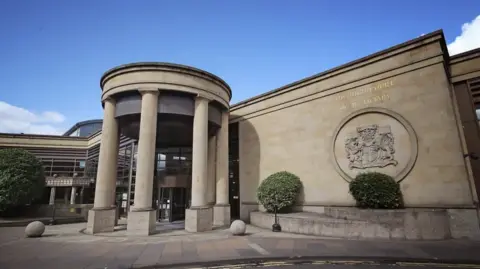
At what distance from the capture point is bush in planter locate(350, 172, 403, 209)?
1233cm

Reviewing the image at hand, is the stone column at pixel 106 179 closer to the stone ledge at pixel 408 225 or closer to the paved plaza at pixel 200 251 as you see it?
the paved plaza at pixel 200 251

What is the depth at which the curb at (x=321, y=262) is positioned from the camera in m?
7.66

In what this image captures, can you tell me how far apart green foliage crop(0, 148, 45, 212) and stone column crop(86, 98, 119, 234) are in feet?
32.3

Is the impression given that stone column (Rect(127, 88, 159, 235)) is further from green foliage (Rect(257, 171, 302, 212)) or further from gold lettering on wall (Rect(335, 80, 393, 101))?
gold lettering on wall (Rect(335, 80, 393, 101))

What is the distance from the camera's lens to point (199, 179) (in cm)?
1474

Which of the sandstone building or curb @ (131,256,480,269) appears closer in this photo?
curb @ (131,256,480,269)

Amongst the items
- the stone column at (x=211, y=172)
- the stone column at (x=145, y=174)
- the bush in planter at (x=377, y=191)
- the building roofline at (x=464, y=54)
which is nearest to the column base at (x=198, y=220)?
the stone column at (x=145, y=174)

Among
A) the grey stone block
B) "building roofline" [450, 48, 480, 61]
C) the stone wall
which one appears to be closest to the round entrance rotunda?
the stone wall

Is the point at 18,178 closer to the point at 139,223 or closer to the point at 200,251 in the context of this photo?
the point at 139,223

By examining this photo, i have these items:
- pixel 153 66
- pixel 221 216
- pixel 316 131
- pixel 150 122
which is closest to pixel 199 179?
pixel 221 216

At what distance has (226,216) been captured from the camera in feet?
54.6

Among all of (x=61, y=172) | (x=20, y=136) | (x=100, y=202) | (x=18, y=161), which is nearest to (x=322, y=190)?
(x=100, y=202)

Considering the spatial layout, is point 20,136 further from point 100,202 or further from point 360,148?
point 360,148

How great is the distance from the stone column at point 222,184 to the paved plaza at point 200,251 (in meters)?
4.70
